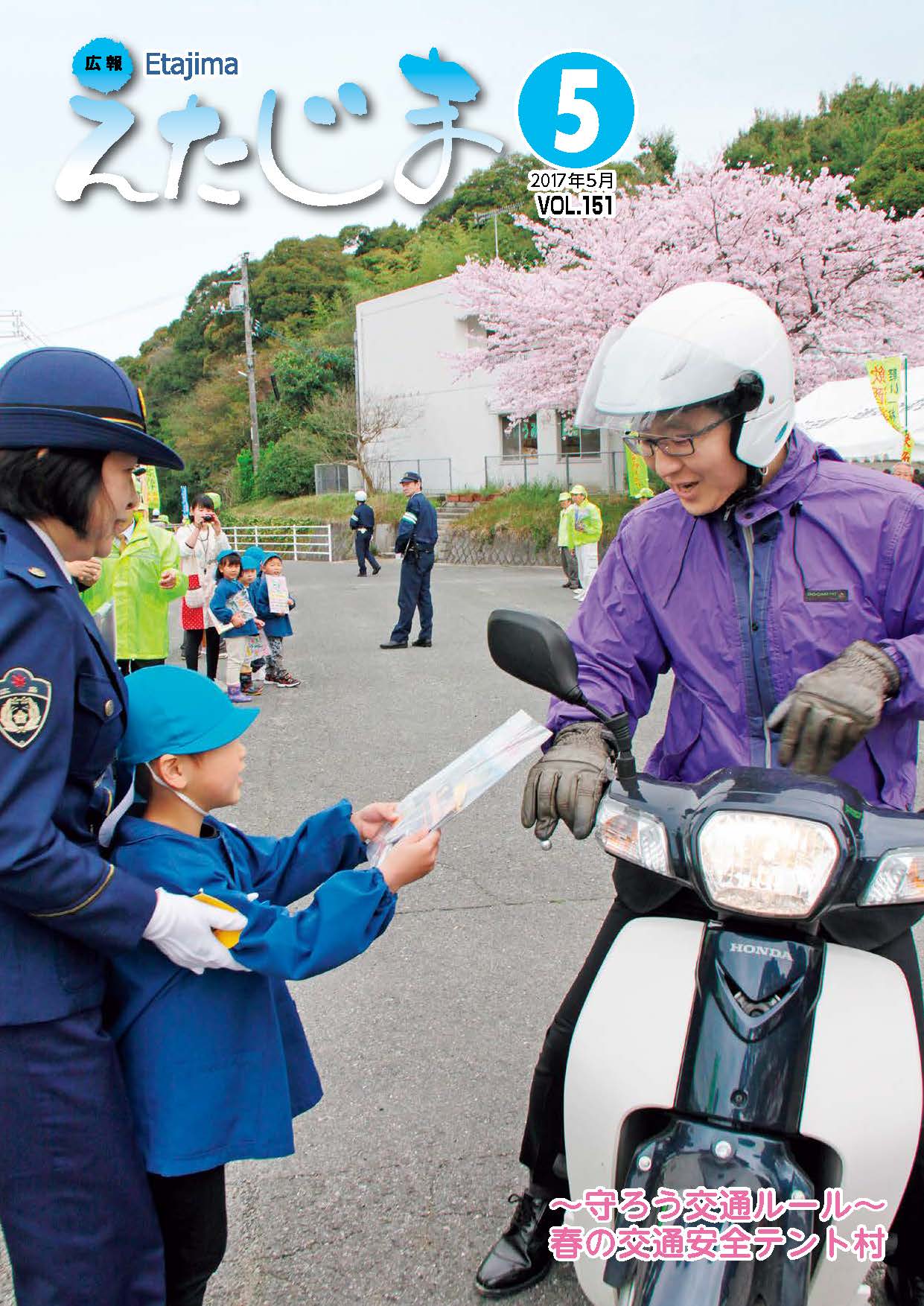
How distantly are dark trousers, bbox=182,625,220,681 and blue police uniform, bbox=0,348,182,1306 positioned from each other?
7.76m

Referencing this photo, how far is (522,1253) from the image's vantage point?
7.34 feet

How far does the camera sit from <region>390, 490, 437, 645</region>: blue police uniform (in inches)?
454

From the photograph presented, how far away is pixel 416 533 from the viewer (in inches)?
459

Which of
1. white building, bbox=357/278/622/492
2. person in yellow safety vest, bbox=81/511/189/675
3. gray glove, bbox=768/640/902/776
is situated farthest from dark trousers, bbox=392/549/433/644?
white building, bbox=357/278/622/492

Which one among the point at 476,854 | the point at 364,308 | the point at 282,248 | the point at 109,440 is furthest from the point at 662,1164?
the point at 282,248

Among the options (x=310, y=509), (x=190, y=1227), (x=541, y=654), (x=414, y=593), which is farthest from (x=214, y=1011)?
(x=310, y=509)

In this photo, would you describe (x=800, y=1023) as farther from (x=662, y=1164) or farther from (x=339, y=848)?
(x=339, y=848)

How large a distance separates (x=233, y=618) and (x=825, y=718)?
743 centimetres

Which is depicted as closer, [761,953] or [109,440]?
[761,953]

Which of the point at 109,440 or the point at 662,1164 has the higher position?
the point at 109,440

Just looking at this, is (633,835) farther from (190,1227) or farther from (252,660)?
(252,660)

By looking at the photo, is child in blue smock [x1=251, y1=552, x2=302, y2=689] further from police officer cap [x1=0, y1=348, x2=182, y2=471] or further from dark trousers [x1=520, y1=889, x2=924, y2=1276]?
police officer cap [x1=0, y1=348, x2=182, y2=471]

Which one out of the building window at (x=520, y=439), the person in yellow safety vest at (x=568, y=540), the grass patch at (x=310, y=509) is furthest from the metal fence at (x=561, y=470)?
the person in yellow safety vest at (x=568, y=540)

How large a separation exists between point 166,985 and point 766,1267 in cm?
100
